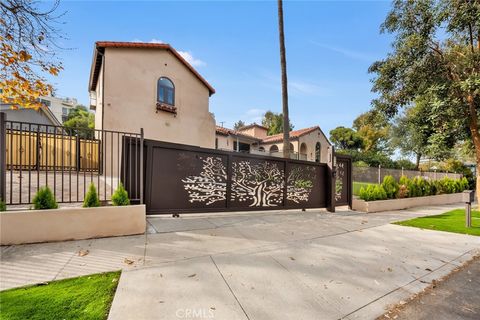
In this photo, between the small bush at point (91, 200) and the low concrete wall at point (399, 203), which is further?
the low concrete wall at point (399, 203)

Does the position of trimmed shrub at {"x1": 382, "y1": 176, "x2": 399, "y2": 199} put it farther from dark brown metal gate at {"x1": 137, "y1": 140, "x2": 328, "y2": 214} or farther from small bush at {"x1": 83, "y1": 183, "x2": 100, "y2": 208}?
small bush at {"x1": 83, "y1": 183, "x2": 100, "y2": 208}

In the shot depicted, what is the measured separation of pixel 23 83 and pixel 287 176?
24.4 ft

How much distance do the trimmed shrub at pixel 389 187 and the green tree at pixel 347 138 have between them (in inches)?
1109

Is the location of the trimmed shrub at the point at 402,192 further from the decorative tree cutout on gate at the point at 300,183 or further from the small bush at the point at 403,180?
the decorative tree cutout on gate at the point at 300,183

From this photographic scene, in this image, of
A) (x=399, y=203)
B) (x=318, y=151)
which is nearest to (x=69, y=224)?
(x=399, y=203)

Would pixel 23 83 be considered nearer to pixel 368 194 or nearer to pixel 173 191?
pixel 173 191

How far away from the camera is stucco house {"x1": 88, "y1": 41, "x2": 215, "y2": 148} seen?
10.8 meters

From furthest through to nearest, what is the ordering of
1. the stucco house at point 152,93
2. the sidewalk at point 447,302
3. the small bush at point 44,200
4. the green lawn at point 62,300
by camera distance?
the stucco house at point 152,93
the small bush at point 44,200
the sidewalk at point 447,302
the green lawn at point 62,300

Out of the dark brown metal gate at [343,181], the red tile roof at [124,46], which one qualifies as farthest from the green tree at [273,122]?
the dark brown metal gate at [343,181]

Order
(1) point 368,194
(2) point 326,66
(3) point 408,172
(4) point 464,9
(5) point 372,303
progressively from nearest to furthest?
(5) point 372,303
(4) point 464,9
(1) point 368,194
(2) point 326,66
(3) point 408,172

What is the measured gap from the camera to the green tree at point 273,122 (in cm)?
3991

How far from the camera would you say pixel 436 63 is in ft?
29.5

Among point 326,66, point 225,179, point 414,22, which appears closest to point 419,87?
point 414,22

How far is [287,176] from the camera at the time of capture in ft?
24.9
